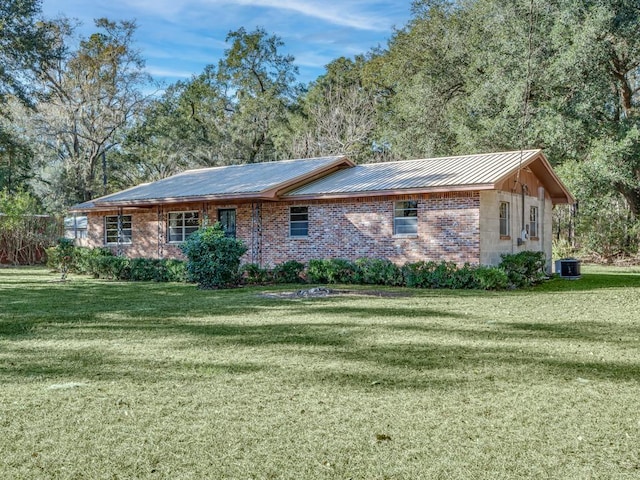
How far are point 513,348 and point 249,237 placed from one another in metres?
13.6

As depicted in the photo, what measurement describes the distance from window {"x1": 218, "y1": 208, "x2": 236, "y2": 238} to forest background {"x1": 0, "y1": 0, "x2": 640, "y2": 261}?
22.9ft

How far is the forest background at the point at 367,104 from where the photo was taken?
2267cm

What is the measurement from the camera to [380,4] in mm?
22344

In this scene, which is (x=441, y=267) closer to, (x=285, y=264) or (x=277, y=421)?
(x=285, y=264)

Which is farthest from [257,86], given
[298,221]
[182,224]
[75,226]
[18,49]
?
[298,221]

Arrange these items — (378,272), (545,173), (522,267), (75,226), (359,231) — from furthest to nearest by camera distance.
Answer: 1. (75,226)
2. (545,173)
3. (359,231)
4. (378,272)
5. (522,267)

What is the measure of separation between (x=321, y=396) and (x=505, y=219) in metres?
13.8

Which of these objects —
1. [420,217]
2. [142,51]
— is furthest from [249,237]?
[142,51]

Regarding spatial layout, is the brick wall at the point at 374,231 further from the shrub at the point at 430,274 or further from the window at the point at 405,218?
the shrub at the point at 430,274

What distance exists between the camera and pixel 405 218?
1706cm

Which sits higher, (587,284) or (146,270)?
(146,270)

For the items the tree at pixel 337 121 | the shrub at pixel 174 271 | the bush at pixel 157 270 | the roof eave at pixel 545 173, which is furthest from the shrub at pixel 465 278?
the tree at pixel 337 121

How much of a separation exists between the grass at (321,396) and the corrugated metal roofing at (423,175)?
22.0 ft

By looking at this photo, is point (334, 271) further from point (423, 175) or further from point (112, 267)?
point (112, 267)
